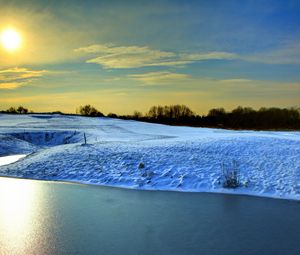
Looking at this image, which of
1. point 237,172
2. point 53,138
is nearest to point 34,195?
point 237,172

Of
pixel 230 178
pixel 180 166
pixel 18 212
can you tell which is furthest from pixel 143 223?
pixel 180 166

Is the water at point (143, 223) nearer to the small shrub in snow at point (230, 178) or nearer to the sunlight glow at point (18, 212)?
the sunlight glow at point (18, 212)

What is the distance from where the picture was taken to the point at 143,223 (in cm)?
1001

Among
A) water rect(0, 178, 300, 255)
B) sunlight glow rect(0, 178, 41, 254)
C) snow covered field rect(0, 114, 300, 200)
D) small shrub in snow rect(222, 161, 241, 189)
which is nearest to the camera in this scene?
water rect(0, 178, 300, 255)

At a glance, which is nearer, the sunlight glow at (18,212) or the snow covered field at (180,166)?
the sunlight glow at (18,212)

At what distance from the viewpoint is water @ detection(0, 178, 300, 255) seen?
26.9 feet

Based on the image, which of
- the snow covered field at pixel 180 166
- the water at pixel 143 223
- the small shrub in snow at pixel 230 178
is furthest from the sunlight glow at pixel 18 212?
the small shrub in snow at pixel 230 178

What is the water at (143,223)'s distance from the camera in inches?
322

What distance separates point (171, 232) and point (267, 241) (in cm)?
244

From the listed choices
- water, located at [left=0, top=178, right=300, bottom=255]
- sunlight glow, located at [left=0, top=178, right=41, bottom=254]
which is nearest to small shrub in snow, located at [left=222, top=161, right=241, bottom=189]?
water, located at [left=0, top=178, right=300, bottom=255]

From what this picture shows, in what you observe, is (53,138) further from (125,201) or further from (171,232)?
(171,232)

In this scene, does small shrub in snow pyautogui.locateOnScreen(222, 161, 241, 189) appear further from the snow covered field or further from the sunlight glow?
the sunlight glow

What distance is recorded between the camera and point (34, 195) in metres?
13.9

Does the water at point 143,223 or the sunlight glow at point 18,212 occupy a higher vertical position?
the water at point 143,223
